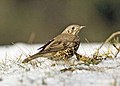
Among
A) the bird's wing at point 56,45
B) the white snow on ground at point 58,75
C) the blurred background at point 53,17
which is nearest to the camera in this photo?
the white snow on ground at point 58,75

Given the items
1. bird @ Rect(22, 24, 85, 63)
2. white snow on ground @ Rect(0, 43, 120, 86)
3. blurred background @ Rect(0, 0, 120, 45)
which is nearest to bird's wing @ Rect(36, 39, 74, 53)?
bird @ Rect(22, 24, 85, 63)

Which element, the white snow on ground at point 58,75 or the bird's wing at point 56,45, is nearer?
the white snow on ground at point 58,75

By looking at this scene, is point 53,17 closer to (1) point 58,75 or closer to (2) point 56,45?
(2) point 56,45

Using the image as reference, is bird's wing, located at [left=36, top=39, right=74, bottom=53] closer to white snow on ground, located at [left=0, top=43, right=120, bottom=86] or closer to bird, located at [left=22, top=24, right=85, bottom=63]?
bird, located at [left=22, top=24, right=85, bottom=63]

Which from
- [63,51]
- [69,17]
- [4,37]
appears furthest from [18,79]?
[69,17]

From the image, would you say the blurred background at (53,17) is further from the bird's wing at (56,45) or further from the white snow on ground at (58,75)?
the white snow on ground at (58,75)

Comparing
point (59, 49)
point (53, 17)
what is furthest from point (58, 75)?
point (53, 17)

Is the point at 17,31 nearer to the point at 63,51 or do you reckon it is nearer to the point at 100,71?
the point at 63,51

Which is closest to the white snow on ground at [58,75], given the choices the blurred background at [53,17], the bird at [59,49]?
the bird at [59,49]
